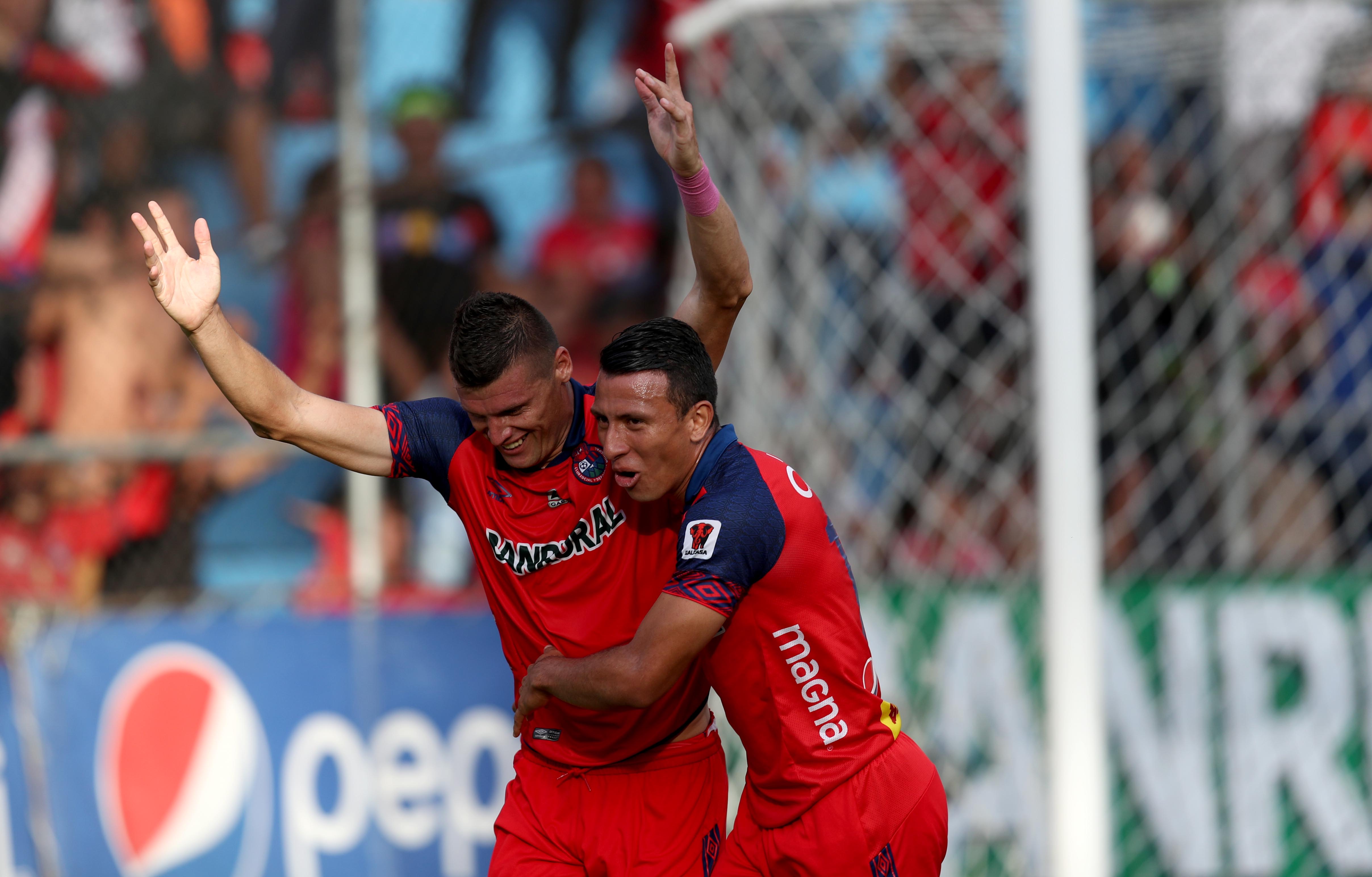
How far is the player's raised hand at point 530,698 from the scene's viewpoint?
10.5 feet

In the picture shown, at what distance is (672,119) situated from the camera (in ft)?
11.2

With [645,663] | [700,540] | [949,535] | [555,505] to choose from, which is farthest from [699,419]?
[949,535]

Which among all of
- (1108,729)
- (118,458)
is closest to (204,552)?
(118,458)

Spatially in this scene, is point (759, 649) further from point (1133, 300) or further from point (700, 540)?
point (1133, 300)

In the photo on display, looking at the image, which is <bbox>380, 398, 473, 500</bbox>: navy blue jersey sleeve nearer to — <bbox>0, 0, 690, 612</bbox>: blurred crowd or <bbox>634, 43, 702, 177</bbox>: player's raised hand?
<bbox>634, 43, 702, 177</bbox>: player's raised hand

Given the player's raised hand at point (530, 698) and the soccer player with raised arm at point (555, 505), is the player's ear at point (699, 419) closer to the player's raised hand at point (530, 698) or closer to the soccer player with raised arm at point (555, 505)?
the soccer player with raised arm at point (555, 505)

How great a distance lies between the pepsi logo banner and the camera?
236 inches

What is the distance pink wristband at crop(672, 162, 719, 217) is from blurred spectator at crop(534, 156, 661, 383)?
3.58 meters

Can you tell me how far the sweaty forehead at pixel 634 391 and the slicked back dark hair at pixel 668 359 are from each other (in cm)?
1

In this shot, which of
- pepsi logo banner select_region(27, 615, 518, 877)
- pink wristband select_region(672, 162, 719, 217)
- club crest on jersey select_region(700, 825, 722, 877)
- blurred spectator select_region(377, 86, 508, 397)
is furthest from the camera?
blurred spectator select_region(377, 86, 508, 397)

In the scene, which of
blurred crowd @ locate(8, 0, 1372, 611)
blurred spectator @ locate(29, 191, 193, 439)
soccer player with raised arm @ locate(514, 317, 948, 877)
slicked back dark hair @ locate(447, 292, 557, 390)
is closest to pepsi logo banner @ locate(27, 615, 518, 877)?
blurred crowd @ locate(8, 0, 1372, 611)

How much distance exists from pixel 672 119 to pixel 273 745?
12.6 feet

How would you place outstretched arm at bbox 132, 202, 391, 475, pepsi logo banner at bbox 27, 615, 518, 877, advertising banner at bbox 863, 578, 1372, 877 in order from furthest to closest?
pepsi logo banner at bbox 27, 615, 518, 877 → advertising banner at bbox 863, 578, 1372, 877 → outstretched arm at bbox 132, 202, 391, 475

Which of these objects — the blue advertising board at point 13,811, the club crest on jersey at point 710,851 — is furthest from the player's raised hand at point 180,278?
the blue advertising board at point 13,811
